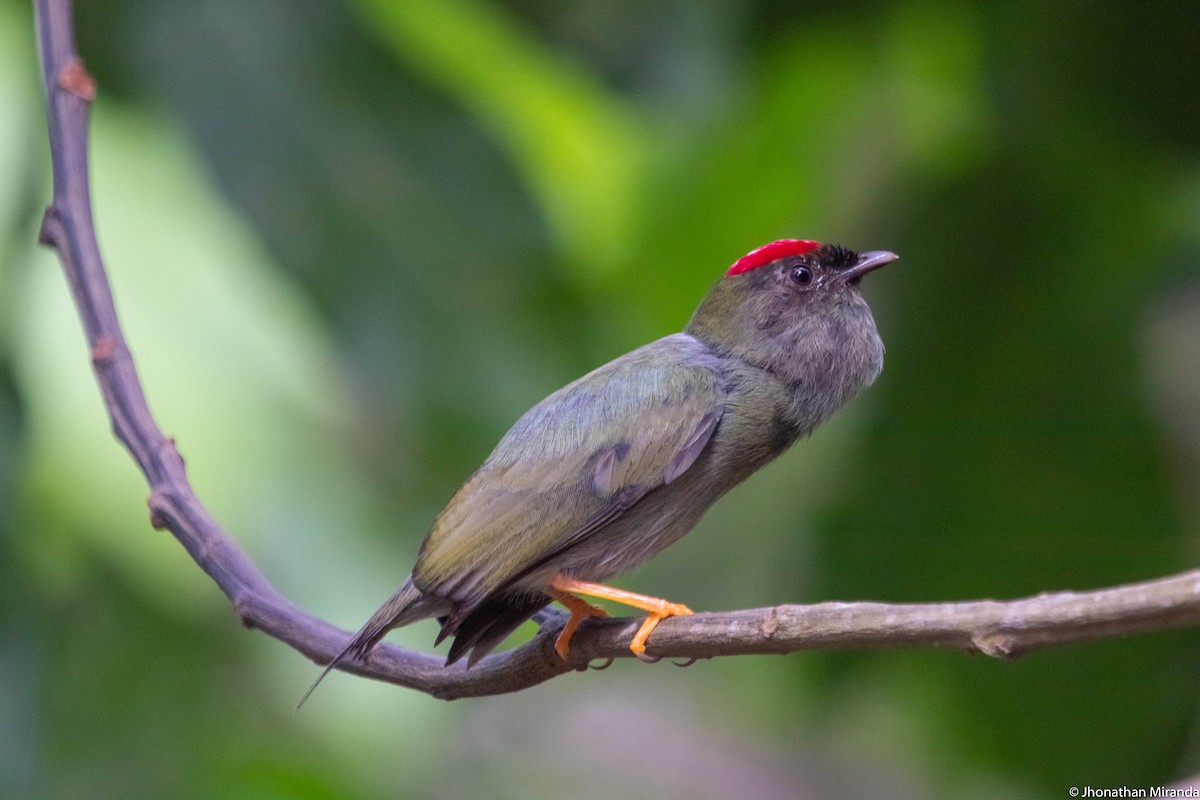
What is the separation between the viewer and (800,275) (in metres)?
2.66

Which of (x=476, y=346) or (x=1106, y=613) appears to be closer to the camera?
(x=1106, y=613)

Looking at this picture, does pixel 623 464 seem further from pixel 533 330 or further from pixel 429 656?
pixel 533 330

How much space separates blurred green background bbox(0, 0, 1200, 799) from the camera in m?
3.63

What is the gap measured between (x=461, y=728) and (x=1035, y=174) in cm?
316

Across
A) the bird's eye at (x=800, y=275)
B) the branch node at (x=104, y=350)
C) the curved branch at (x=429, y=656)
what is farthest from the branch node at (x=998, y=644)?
the branch node at (x=104, y=350)

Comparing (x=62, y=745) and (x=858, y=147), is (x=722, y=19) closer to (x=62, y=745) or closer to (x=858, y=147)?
(x=858, y=147)

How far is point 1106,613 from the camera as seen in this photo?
1.31 meters

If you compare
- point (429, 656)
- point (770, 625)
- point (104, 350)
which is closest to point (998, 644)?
point (770, 625)

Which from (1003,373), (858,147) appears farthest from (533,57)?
(1003,373)

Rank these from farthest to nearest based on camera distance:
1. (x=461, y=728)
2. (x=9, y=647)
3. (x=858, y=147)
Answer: (x=461, y=728) < (x=858, y=147) < (x=9, y=647)

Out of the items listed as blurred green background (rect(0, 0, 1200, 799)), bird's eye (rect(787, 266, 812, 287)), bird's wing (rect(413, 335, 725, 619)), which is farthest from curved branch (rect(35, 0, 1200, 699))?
blurred green background (rect(0, 0, 1200, 799))

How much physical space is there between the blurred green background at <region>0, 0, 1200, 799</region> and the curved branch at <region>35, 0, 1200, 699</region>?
3.66ft

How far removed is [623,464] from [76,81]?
1170 millimetres

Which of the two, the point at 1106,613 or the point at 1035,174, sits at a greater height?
the point at 1035,174
